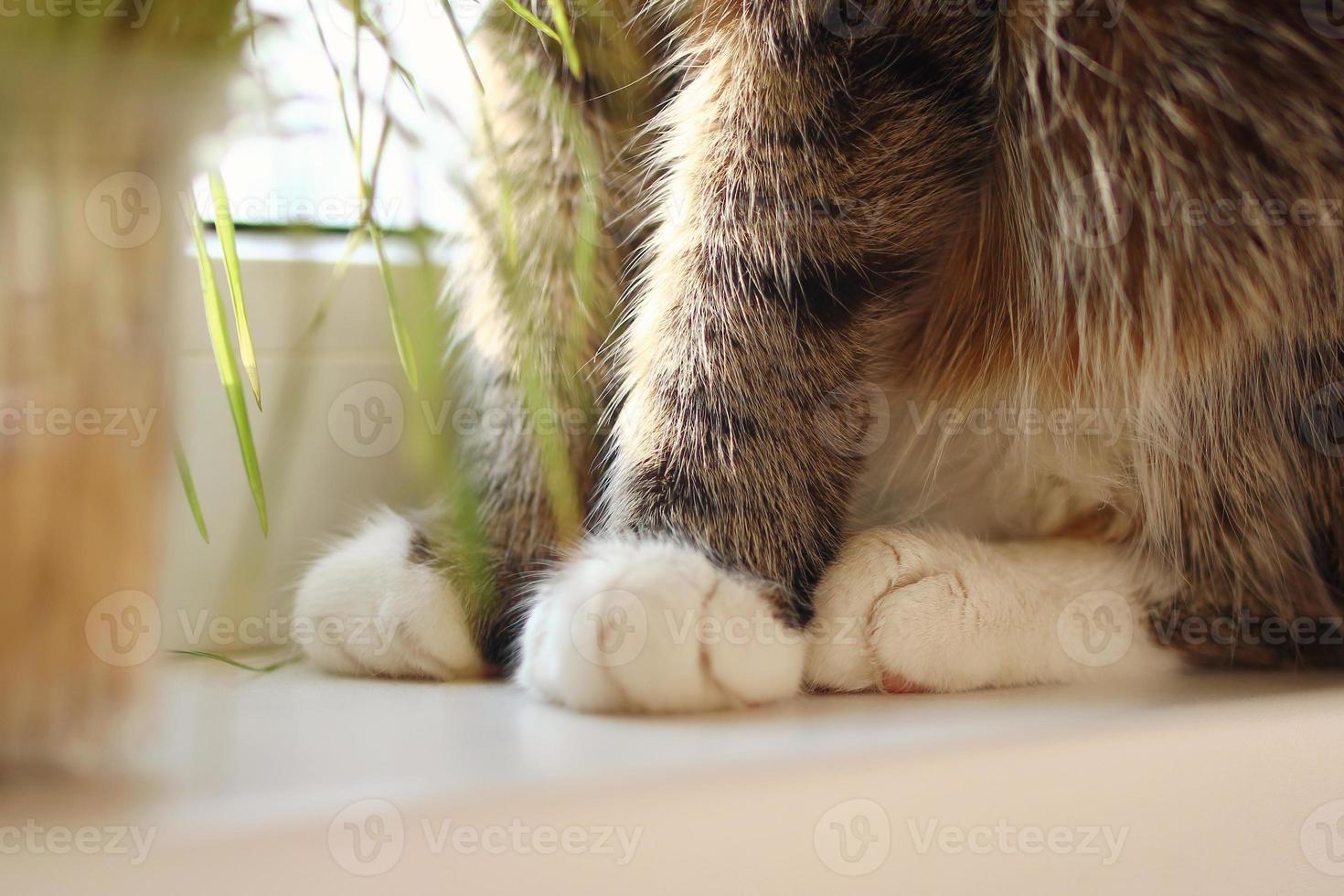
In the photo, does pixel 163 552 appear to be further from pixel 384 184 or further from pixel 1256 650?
pixel 1256 650

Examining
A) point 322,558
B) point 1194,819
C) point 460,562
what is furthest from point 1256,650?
point 322,558

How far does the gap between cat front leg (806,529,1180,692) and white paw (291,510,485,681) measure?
0.76 feet

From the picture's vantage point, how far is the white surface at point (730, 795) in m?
0.37

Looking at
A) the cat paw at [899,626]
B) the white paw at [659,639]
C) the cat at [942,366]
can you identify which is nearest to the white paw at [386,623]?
the cat at [942,366]

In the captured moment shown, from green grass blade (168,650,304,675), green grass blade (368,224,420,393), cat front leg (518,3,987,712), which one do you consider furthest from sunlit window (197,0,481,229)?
green grass blade (168,650,304,675)

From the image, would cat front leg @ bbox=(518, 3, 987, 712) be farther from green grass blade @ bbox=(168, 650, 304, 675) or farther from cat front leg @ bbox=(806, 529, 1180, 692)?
green grass blade @ bbox=(168, 650, 304, 675)

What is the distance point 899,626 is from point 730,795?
22 centimetres

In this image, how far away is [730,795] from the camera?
0.41 m

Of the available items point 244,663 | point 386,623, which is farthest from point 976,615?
point 244,663

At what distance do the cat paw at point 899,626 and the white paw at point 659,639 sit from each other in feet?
0.13

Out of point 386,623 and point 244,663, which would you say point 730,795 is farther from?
point 244,663

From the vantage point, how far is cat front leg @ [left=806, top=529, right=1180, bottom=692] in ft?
1.97

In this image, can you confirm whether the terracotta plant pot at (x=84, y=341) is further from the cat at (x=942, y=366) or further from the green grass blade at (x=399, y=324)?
the cat at (x=942, y=366)

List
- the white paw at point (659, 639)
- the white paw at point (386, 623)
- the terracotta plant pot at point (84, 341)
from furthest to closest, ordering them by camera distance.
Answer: the white paw at point (386, 623), the white paw at point (659, 639), the terracotta plant pot at point (84, 341)
